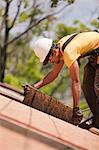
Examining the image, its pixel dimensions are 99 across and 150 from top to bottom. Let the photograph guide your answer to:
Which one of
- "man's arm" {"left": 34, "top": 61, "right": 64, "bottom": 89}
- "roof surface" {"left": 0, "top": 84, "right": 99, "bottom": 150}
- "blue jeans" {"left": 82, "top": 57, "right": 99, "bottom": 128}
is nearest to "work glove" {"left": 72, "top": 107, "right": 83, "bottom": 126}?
"blue jeans" {"left": 82, "top": 57, "right": 99, "bottom": 128}

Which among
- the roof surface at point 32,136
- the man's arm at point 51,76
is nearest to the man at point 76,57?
the man's arm at point 51,76

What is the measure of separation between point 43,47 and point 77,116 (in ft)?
2.81

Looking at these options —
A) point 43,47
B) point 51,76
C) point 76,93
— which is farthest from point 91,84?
point 43,47

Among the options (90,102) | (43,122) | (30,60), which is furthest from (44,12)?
(43,122)

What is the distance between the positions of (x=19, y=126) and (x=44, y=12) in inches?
499

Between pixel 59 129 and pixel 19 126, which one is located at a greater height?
pixel 19 126

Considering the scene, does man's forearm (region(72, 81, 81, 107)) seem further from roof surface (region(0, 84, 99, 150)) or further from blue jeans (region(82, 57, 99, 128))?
roof surface (region(0, 84, 99, 150))

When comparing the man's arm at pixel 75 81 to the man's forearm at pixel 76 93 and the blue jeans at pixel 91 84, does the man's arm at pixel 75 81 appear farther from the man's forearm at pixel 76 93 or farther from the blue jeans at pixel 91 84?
the blue jeans at pixel 91 84

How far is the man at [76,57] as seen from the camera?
4.30 m

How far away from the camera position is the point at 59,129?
3689 millimetres

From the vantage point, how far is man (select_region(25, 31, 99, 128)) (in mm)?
4297

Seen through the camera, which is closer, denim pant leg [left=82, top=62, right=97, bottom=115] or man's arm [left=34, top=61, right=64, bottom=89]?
denim pant leg [left=82, top=62, right=97, bottom=115]

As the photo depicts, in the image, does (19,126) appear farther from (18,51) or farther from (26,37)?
(18,51)

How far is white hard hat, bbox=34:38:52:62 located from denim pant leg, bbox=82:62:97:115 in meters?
0.60
